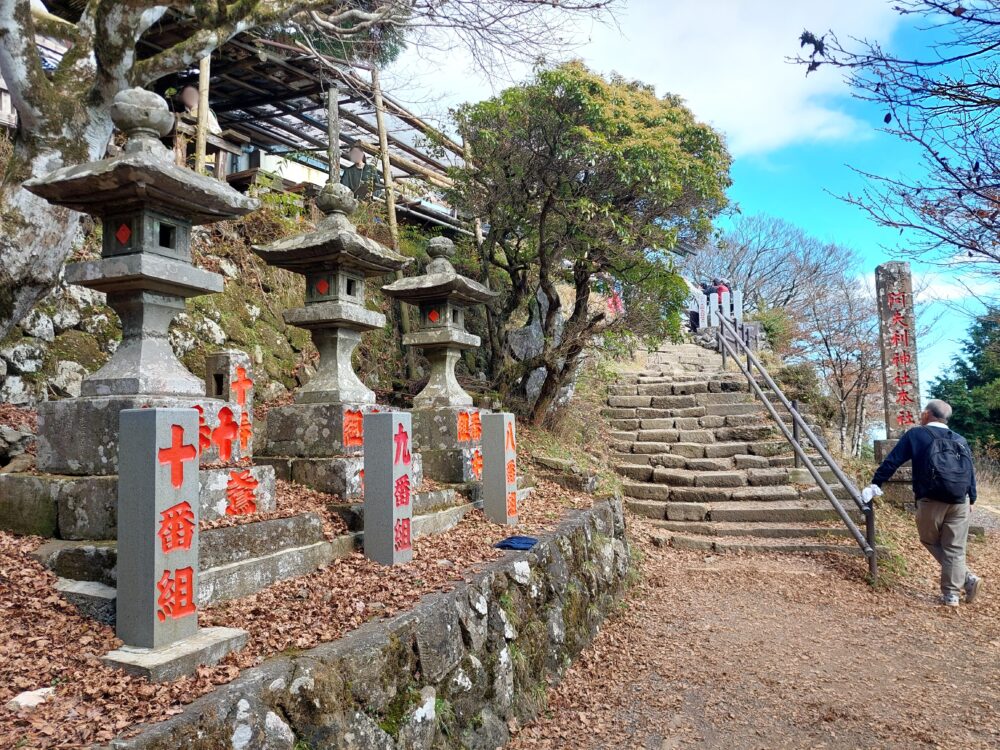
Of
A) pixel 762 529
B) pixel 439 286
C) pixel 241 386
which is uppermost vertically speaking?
pixel 439 286

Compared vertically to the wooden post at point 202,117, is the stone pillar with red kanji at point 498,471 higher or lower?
lower

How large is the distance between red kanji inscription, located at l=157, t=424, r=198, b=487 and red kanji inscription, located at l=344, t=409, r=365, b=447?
245cm

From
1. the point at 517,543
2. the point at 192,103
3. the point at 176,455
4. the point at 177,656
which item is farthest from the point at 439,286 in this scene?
the point at 192,103

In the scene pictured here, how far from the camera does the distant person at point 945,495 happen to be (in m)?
6.82

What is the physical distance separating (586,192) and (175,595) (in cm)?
808

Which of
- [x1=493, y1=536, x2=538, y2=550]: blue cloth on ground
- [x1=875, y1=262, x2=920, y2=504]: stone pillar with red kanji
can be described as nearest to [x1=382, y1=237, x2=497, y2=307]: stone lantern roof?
[x1=493, y1=536, x2=538, y2=550]: blue cloth on ground

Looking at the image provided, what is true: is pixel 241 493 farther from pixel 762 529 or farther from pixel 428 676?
pixel 762 529

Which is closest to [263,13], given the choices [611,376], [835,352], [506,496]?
[506,496]

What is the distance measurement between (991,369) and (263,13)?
2309cm

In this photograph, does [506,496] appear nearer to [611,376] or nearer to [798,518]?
[798,518]

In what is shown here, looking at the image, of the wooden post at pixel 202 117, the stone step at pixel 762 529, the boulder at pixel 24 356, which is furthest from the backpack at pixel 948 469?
the wooden post at pixel 202 117

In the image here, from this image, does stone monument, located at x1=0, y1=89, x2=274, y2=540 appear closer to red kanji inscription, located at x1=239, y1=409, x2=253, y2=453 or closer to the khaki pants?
red kanji inscription, located at x1=239, y1=409, x2=253, y2=453

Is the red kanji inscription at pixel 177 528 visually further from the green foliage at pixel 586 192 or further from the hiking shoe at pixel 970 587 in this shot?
the hiking shoe at pixel 970 587

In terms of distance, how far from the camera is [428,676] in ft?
11.4
